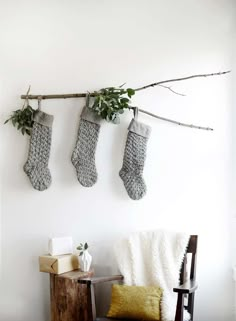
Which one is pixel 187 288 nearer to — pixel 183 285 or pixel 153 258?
pixel 183 285

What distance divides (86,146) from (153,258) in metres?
0.95

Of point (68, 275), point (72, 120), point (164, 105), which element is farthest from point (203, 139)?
point (68, 275)

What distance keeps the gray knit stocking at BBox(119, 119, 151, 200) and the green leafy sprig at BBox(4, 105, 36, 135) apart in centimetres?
77

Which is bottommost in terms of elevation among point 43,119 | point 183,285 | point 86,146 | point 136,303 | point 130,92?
point 136,303

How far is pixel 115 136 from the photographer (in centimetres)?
301

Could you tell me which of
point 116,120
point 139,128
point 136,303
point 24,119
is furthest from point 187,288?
point 24,119

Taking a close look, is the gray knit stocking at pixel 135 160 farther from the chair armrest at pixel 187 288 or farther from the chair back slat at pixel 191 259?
the chair armrest at pixel 187 288

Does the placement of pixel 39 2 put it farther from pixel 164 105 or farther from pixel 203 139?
pixel 203 139

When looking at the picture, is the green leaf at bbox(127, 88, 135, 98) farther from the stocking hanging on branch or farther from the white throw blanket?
the white throw blanket

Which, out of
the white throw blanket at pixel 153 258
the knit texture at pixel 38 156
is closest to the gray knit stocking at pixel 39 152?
the knit texture at pixel 38 156

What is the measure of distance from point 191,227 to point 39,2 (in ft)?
6.99

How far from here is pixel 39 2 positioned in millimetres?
3148

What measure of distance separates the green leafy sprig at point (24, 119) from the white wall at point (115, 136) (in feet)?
0.36

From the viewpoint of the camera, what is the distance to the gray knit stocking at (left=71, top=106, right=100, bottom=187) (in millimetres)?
2932
